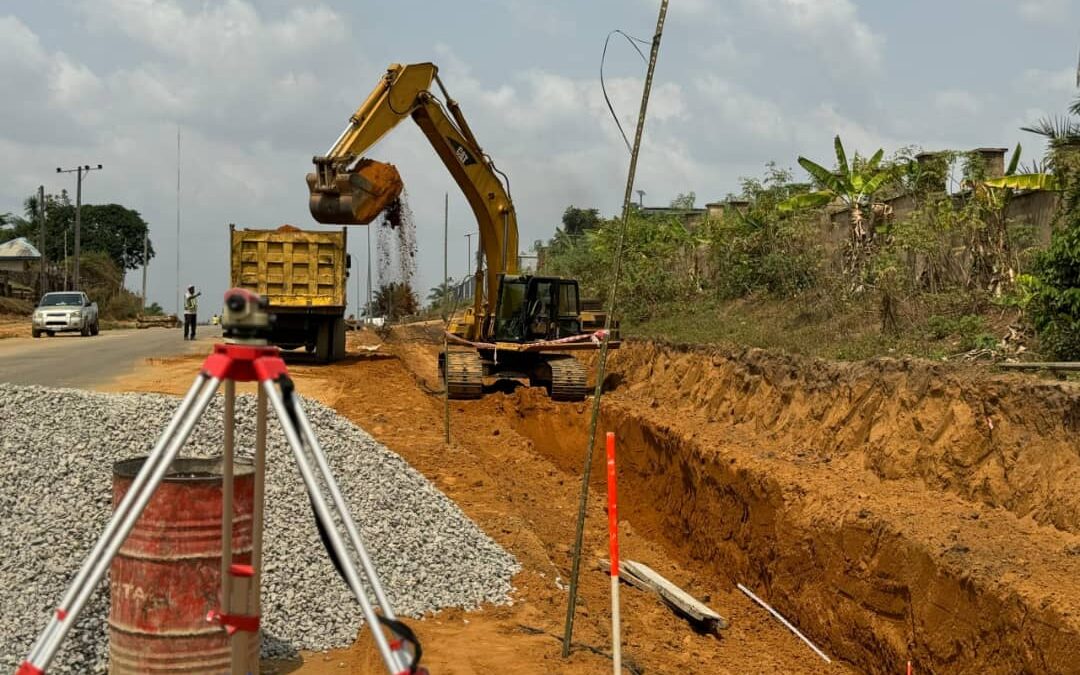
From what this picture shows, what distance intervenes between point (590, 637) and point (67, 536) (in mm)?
3494

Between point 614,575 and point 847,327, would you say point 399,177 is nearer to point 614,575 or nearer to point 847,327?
point 847,327

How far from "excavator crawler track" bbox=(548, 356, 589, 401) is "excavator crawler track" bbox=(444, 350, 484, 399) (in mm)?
1276

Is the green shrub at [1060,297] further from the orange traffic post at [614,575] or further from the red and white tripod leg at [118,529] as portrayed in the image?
the red and white tripod leg at [118,529]

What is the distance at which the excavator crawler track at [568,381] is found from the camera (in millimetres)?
19406

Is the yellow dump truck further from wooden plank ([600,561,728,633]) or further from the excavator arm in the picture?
wooden plank ([600,561,728,633])

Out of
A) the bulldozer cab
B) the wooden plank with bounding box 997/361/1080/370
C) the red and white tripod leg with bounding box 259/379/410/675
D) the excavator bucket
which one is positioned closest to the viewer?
the red and white tripod leg with bounding box 259/379/410/675

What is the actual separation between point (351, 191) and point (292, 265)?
4.37 metres

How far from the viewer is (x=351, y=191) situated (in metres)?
18.0

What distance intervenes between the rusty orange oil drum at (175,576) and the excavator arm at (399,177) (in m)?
13.1

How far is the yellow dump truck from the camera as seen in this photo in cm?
2167

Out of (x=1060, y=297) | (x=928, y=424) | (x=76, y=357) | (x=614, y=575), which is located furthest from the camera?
(x=76, y=357)

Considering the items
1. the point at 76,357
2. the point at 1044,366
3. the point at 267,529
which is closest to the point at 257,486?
the point at 267,529

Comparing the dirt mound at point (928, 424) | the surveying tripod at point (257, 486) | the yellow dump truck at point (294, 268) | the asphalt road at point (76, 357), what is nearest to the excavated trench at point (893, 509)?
the dirt mound at point (928, 424)

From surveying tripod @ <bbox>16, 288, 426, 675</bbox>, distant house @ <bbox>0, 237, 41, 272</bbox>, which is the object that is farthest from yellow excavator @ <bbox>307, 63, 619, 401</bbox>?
distant house @ <bbox>0, 237, 41, 272</bbox>
